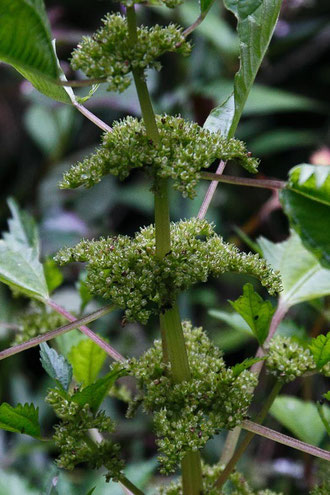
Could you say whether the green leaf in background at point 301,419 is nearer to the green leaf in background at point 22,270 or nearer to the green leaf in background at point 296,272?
the green leaf in background at point 296,272

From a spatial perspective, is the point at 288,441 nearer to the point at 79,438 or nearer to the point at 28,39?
the point at 79,438

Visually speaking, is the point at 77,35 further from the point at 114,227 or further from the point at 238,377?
the point at 238,377

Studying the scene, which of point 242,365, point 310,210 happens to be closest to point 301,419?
point 242,365

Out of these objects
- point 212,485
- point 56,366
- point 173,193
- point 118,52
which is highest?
point 173,193

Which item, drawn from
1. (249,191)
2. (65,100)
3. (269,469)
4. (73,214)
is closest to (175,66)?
(249,191)

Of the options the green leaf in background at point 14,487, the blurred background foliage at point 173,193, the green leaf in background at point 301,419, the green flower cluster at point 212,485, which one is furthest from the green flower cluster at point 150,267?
the blurred background foliage at point 173,193
